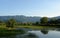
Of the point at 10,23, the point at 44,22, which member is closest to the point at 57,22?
the point at 44,22

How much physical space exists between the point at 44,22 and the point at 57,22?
683 centimetres

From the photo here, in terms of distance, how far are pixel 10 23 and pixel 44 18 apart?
24766mm

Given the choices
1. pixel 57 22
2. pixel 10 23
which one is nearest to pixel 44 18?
pixel 57 22

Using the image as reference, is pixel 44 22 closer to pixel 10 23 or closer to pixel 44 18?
pixel 44 18

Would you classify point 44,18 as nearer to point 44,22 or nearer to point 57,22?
point 44,22

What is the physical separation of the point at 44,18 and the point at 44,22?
225 centimetres

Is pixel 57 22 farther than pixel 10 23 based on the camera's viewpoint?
Yes

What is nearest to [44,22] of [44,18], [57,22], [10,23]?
[44,18]

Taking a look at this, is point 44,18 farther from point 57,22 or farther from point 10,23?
point 10,23

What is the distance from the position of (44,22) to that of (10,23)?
24105 millimetres

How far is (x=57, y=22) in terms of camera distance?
239ft

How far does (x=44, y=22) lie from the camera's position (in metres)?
73.9

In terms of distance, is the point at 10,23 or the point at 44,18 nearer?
the point at 10,23

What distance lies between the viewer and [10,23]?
55500mm
